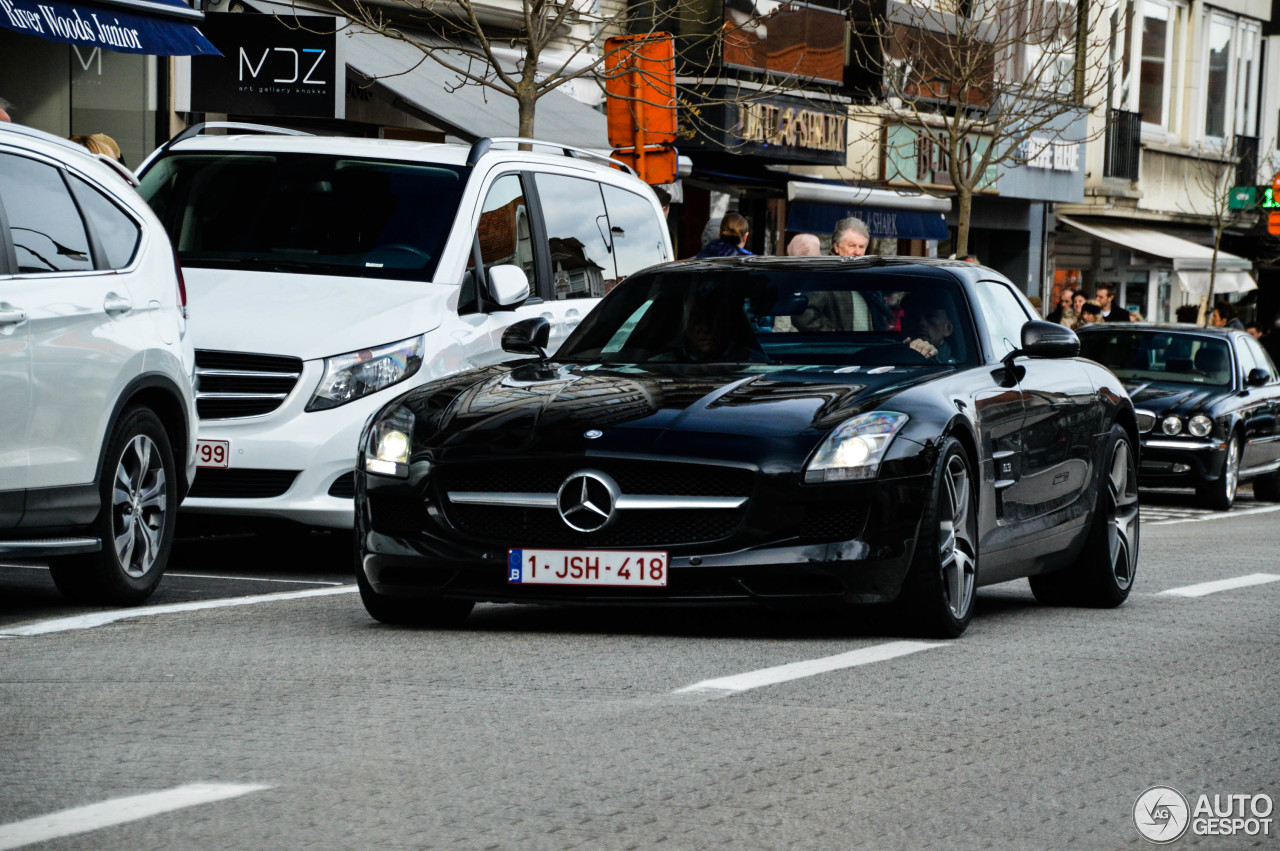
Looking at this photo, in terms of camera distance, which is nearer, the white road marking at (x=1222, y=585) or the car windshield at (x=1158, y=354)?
the white road marking at (x=1222, y=585)

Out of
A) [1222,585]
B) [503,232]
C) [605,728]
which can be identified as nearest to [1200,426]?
[1222,585]

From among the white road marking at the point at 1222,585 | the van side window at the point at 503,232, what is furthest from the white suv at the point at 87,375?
the white road marking at the point at 1222,585

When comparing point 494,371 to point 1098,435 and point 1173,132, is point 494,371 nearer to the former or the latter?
point 1098,435

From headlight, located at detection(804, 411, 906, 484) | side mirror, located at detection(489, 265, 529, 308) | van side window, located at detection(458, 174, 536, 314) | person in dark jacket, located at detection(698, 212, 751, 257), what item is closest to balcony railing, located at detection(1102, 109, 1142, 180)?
person in dark jacket, located at detection(698, 212, 751, 257)

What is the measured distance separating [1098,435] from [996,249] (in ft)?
103

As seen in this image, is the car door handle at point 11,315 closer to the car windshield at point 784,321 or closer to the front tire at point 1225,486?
the car windshield at point 784,321

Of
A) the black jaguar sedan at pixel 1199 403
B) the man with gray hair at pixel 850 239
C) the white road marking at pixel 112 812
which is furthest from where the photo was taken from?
the black jaguar sedan at pixel 1199 403

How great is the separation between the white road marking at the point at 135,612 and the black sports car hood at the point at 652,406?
4.09ft

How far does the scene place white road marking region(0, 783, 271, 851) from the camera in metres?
4.76

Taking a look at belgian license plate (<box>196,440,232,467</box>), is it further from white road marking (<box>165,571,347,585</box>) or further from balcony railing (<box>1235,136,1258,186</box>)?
balcony railing (<box>1235,136,1258,186</box>)

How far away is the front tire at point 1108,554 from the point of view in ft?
33.4

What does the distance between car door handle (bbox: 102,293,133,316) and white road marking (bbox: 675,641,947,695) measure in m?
2.98

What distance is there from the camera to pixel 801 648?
7.95 m

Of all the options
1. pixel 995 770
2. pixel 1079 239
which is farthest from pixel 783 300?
pixel 1079 239
